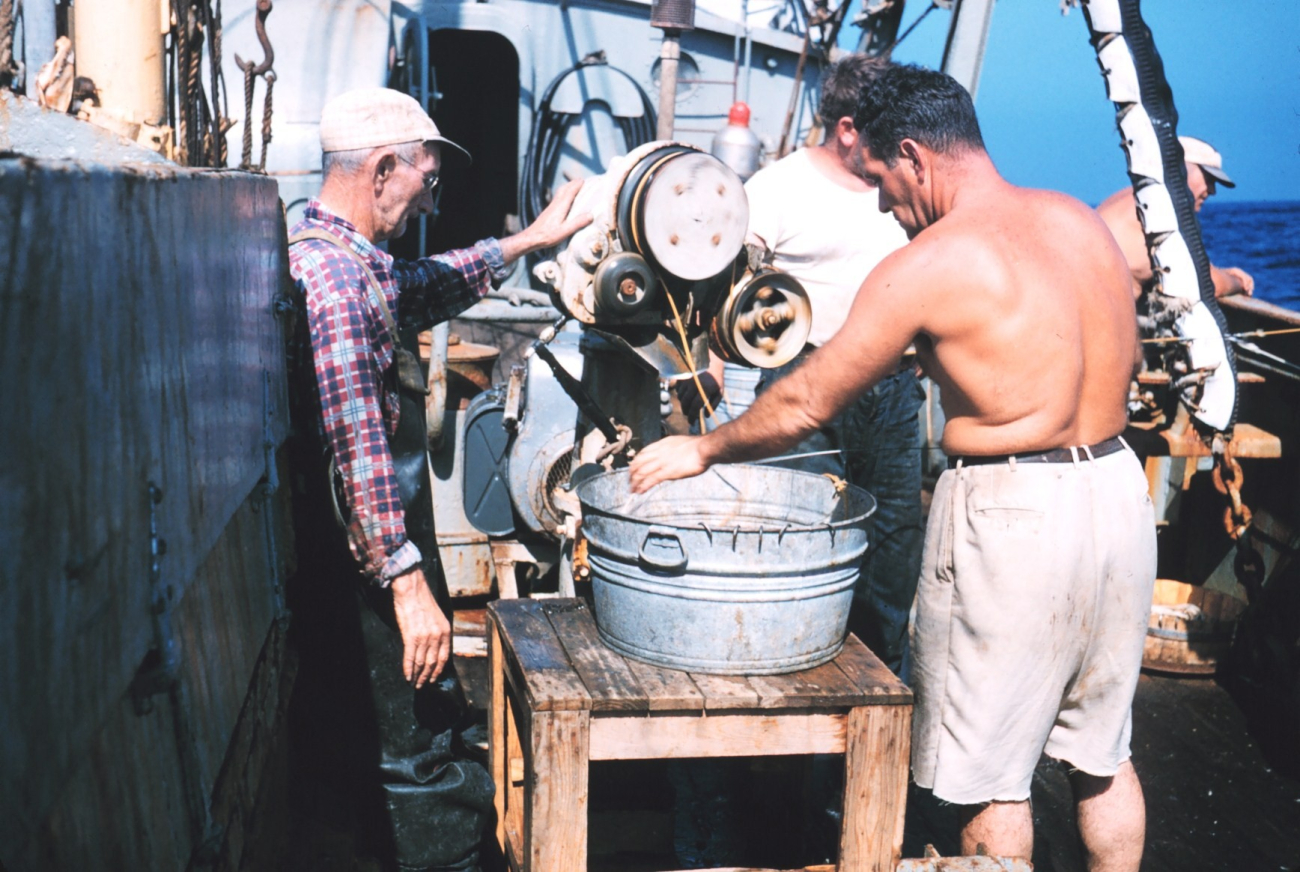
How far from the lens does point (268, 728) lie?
2342mm

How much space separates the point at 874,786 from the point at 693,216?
1.47 m

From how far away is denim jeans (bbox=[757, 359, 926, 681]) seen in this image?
152 inches

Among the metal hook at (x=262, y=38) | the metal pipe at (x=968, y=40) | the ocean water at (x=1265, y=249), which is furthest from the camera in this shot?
the ocean water at (x=1265, y=249)

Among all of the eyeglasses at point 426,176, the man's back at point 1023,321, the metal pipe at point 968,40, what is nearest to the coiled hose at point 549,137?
the metal pipe at point 968,40

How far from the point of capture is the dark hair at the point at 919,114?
2484 millimetres

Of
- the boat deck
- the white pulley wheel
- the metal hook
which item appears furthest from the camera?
the metal hook

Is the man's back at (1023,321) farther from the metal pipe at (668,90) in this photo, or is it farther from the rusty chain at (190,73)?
the metal pipe at (668,90)

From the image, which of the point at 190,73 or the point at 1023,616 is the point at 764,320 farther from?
the point at 190,73

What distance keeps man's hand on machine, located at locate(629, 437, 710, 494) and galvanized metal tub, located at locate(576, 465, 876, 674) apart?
133 millimetres

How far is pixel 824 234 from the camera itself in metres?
3.70

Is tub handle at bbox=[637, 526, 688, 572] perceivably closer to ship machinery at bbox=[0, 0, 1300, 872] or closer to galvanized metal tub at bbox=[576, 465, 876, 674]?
galvanized metal tub at bbox=[576, 465, 876, 674]

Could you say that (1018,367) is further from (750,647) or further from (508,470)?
(508,470)

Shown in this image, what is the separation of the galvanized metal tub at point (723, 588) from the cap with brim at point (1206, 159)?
3.21m

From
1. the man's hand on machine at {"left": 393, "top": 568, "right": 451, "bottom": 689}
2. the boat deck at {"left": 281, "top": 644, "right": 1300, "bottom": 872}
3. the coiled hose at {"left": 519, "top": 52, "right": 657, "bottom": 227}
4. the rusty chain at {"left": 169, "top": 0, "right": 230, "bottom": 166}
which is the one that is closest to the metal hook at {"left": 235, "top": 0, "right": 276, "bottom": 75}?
the rusty chain at {"left": 169, "top": 0, "right": 230, "bottom": 166}
